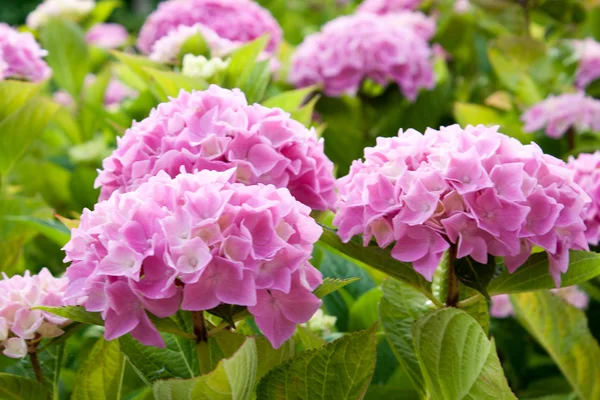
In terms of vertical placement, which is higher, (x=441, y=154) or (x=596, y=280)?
(x=441, y=154)

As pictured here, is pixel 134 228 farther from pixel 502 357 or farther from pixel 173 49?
pixel 502 357

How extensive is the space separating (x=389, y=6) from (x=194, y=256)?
2.09 m

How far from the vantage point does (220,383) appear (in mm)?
732

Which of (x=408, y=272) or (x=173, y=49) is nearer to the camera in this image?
(x=408, y=272)

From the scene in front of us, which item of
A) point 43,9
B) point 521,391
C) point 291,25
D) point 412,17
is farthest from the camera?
point 291,25

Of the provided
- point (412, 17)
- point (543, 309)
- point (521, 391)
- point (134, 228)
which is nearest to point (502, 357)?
point (521, 391)

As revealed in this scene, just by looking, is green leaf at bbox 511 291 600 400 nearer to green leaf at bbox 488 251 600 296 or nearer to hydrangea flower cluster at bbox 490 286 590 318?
green leaf at bbox 488 251 600 296

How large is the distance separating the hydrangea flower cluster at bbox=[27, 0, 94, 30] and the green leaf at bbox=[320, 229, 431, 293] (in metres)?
1.50

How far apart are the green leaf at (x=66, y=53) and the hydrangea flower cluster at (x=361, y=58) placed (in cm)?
53

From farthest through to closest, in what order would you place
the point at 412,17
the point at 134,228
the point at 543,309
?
1. the point at 412,17
2. the point at 543,309
3. the point at 134,228

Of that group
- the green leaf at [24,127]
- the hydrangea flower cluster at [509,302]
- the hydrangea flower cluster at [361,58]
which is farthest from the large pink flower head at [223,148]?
the hydrangea flower cluster at [361,58]

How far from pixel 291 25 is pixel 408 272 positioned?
2.26 meters

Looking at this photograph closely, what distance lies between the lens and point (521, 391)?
1.76m

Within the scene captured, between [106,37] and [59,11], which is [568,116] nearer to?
[59,11]
